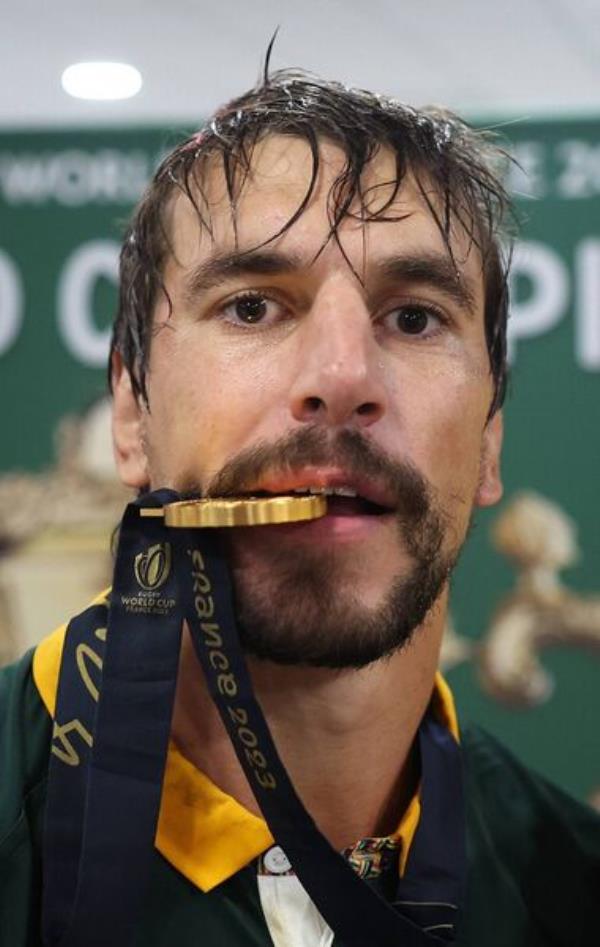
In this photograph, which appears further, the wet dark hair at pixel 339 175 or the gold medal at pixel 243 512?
the wet dark hair at pixel 339 175

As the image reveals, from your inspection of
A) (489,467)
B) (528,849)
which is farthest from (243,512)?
(528,849)

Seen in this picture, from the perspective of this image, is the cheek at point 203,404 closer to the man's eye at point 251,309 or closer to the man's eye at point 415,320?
the man's eye at point 251,309

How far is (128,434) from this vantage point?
1331 mm

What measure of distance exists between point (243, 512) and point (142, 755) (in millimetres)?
207

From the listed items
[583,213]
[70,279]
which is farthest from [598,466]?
[70,279]

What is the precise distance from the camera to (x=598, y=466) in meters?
2.19

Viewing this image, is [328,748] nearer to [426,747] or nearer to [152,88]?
[426,747]

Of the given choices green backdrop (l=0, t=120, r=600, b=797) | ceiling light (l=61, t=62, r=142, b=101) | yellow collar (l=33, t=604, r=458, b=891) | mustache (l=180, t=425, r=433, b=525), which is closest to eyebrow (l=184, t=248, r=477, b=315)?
mustache (l=180, t=425, r=433, b=525)

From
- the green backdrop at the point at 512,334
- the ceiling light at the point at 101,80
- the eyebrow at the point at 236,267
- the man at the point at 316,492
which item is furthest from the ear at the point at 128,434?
the ceiling light at the point at 101,80

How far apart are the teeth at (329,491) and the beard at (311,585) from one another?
0.06 ft

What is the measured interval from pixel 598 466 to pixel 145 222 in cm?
111

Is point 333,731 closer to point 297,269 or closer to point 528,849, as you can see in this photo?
point 528,849

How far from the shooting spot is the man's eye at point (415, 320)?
3.86 ft

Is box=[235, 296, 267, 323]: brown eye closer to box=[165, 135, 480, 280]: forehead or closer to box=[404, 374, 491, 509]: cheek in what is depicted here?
box=[165, 135, 480, 280]: forehead
